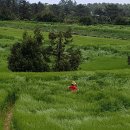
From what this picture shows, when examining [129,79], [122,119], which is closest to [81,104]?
[122,119]

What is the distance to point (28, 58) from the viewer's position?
35.4 m

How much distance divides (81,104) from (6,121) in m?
5.21

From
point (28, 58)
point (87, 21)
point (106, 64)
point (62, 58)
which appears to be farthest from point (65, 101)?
point (87, 21)

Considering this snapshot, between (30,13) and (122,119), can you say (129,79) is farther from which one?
(30,13)

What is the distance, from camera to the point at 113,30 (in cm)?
10288

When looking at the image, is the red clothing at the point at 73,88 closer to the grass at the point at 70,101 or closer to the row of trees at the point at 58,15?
the grass at the point at 70,101

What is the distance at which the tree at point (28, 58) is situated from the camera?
115 ft

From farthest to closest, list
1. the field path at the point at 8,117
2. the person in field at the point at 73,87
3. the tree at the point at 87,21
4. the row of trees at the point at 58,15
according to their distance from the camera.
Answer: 1. the row of trees at the point at 58,15
2. the tree at the point at 87,21
3. the person in field at the point at 73,87
4. the field path at the point at 8,117

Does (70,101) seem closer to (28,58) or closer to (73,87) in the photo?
(73,87)

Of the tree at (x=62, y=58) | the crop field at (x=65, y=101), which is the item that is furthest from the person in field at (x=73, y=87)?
the tree at (x=62, y=58)

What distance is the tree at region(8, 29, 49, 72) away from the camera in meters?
35.1

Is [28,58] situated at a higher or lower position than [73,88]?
higher

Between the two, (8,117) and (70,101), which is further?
(70,101)

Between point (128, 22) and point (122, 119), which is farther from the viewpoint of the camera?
point (128, 22)
